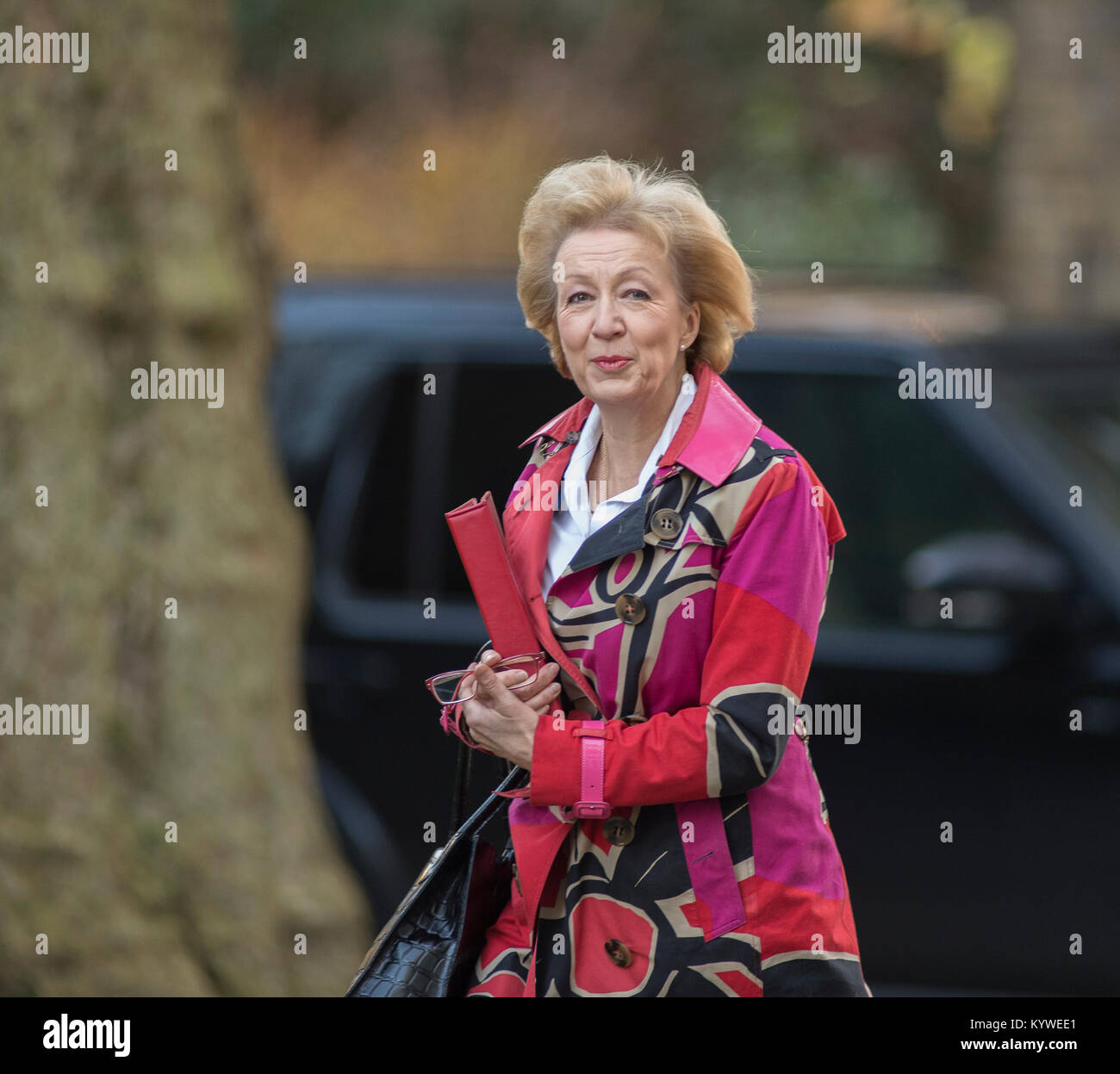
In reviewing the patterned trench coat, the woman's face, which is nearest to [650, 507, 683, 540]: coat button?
the patterned trench coat

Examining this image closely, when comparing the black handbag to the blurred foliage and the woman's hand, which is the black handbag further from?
the blurred foliage

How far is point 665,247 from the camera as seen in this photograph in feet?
7.25

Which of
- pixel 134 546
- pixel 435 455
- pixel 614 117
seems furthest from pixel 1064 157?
pixel 134 546

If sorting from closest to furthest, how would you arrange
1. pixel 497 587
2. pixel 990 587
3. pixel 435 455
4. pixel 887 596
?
1. pixel 497 587
2. pixel 990 587
3. pixel 887 596
4. pixel 435 455

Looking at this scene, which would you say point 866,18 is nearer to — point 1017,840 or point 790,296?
point 790,296

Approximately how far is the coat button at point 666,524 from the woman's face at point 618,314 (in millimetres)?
173

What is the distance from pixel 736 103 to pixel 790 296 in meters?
11.1

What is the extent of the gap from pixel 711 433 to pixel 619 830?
1.89 feet

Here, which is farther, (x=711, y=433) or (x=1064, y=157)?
(x=1064, y=157)

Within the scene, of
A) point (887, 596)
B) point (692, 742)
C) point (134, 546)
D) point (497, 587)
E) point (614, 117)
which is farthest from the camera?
point (614, 117)

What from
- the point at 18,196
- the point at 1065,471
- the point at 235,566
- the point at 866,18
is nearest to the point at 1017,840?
the point at 1065,471

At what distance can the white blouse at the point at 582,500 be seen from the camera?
2.26 m

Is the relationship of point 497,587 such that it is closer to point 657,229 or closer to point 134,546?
point 657,229

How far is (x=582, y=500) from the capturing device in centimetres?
231
